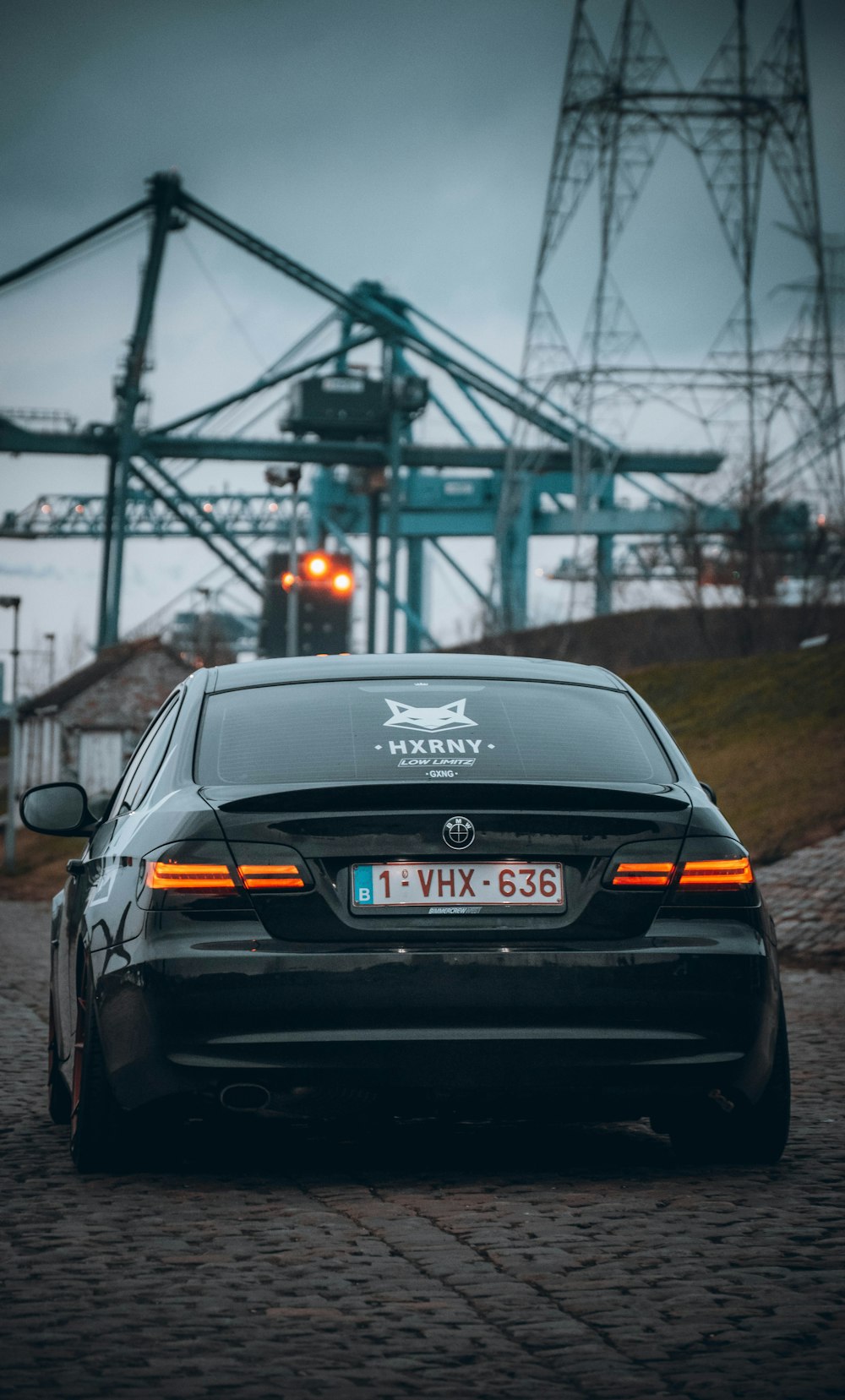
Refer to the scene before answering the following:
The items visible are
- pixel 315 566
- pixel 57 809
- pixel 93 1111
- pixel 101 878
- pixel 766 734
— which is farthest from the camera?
Answer: pixel 315 566

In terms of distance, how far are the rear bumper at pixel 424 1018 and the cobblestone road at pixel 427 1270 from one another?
0.35m

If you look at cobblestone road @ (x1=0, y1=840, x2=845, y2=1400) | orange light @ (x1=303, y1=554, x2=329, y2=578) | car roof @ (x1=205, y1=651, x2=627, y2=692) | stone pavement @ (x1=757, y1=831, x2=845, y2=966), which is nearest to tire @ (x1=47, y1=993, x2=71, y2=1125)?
cobblestone road @ (x1=0, y1=840, x2=845, y2=1400)

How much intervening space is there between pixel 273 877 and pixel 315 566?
23216 millimetres

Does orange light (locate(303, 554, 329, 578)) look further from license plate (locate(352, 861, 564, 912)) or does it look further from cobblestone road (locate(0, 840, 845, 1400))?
license plate (locate(352, 861, 564, 912))

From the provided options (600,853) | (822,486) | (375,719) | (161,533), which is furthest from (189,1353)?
(161,533)

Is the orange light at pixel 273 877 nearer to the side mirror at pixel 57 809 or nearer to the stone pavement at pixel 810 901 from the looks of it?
the side mirror at pixel 57 809

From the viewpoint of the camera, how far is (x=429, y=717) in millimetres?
6004

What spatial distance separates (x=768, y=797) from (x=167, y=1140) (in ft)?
58.9

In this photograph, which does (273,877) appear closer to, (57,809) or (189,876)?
(189,876)

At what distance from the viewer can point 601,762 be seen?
588 cm

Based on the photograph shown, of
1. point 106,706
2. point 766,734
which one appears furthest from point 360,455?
point 766,734

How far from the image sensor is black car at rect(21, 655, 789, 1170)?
5363 mm

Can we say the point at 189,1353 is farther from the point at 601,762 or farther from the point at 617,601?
the point at 617,601

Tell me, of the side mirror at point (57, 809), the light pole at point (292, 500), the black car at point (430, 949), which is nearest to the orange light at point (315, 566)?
the light pole at point (292, 500)
